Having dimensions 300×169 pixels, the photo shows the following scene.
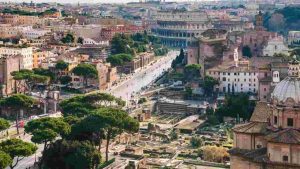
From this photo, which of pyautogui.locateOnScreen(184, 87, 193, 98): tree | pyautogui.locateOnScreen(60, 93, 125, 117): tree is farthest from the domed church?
pyautogui.locateOnScreen(184, 87, 193, 98): tree

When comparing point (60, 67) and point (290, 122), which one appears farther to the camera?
point (60, 67)

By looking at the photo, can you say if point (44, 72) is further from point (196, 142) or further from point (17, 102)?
point (196, 142)

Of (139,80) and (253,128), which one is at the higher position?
(253,128)

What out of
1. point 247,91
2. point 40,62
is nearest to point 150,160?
point 247,91

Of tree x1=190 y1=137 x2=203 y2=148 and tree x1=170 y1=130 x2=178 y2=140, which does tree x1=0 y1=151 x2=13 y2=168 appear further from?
tree x1=170 y1=130 x2=178 y2=140

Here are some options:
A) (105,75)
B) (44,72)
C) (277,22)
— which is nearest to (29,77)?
(44,72)

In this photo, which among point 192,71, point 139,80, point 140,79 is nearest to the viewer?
point 192,71

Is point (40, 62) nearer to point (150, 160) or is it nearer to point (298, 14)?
point (150, 160)

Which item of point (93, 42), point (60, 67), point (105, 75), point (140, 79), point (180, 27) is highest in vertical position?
point (180, 27)
